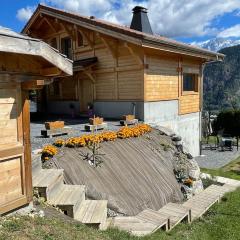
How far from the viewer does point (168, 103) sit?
53.0 ft

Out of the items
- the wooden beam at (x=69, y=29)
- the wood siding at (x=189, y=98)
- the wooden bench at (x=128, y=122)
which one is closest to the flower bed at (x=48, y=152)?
the wooden bench at (x=128, y=122)

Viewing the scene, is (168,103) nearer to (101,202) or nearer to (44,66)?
(101,202)

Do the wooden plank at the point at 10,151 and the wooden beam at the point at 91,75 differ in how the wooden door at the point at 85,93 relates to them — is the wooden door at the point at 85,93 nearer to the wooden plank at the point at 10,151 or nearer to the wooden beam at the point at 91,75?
the wooden beam at the point at 91,75

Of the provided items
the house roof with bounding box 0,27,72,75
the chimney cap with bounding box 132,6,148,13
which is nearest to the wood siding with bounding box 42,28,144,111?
the chimney cap with bounding box 132,6,148,13

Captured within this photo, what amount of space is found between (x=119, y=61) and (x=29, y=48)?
10.7m

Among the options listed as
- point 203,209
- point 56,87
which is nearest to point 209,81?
point 56,87

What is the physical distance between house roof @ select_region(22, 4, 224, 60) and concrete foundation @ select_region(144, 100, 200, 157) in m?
2.81

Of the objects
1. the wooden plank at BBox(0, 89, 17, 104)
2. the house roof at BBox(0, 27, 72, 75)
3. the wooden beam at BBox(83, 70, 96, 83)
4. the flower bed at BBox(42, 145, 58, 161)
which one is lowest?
the flower bed at BBox(42, 145, 58, 161)

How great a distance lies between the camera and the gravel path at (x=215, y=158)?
16.4 metres

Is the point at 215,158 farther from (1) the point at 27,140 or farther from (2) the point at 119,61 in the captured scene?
(1) the point at 27,140

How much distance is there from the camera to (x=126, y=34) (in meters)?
13.2

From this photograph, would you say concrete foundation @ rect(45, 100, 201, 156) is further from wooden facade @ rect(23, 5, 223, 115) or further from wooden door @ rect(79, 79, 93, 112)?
wooden door @ rect(79, 79, 93, 112)

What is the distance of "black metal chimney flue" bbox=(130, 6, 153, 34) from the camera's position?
18.6 meters

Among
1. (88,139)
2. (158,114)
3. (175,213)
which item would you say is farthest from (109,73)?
(175,213)
